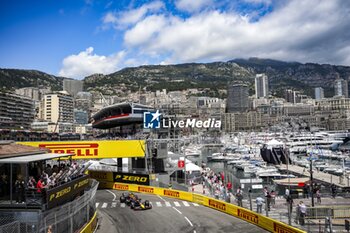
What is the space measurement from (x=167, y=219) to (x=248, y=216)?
629cm

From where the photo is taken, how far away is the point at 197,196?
118ft

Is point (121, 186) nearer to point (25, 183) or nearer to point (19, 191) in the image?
point (25, 183)

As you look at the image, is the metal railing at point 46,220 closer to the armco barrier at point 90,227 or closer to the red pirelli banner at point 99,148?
the armco barrier at point 90,227

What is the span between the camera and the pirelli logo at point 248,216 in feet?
85.6

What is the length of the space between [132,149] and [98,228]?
1942 centimetres

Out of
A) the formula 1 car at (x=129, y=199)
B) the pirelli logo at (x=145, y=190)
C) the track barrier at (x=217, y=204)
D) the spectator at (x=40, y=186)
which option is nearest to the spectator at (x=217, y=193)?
the track barrier at (x=217, y=204)

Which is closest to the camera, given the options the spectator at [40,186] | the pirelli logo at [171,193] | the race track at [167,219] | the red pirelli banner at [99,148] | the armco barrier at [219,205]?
the spectator at [40,186]

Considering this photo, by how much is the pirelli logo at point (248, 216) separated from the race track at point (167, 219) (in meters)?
0.42

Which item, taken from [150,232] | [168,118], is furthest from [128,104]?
[150,232]

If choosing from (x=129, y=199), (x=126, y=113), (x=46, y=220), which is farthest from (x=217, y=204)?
(x=126, y=113)

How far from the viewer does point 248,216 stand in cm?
2712

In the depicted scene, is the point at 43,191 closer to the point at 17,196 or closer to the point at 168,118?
the point at 17,196

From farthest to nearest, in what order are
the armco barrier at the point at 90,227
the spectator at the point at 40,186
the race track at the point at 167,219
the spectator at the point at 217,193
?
the spectator at the point at 217,193
the race track at the point at 167,219
the armco barrier at the point at 90,227
the spectator at the point at 40,186

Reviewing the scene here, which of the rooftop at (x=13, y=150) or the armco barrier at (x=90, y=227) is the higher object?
the rooftop at (x=13, y=150)
